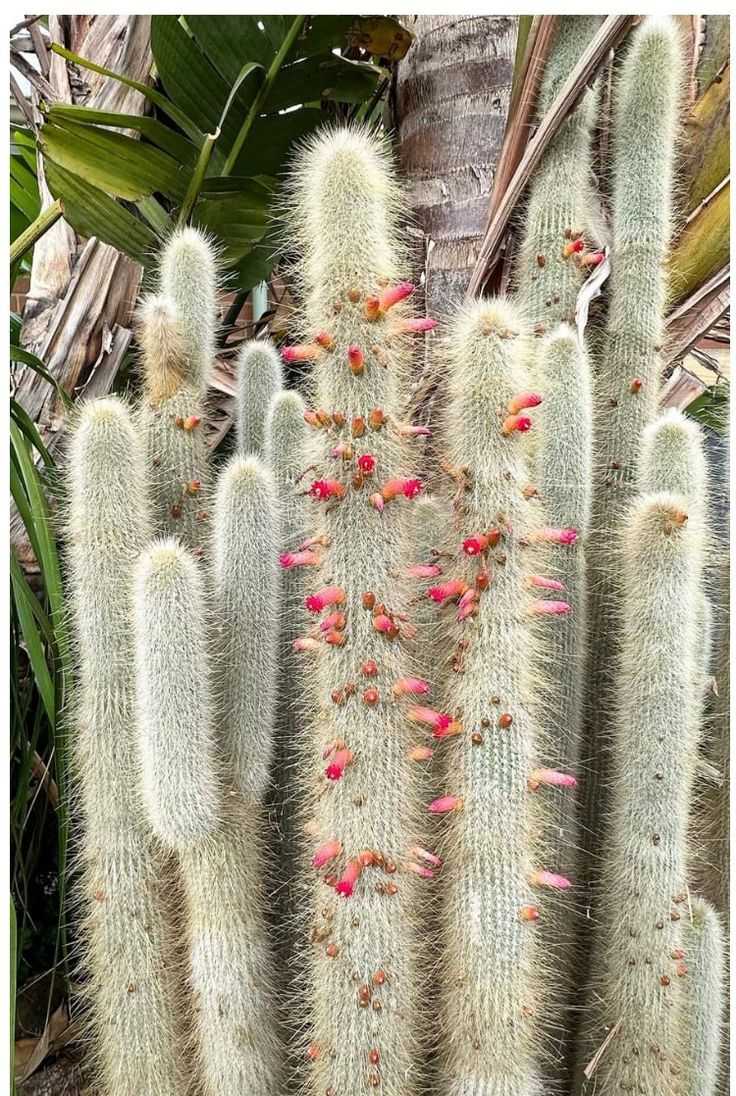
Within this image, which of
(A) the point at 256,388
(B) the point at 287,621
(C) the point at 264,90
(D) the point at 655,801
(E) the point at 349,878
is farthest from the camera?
(C) the point at 264,90

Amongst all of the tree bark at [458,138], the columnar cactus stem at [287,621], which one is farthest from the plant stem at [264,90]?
the columnar cactus stem at [287,621]

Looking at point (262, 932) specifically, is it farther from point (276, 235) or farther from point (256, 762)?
point (276, 235)

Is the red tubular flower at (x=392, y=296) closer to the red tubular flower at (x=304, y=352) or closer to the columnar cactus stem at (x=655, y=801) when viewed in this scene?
the red tubular flower at (x=304, y=352)

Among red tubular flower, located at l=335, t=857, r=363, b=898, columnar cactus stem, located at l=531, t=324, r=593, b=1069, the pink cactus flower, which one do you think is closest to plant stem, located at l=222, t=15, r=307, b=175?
columnar cactus stem, located at l=531, t=324, r=593, b=1069

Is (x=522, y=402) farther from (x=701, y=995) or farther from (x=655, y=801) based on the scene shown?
(x=701, y=995)

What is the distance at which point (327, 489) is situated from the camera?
0.80 meters

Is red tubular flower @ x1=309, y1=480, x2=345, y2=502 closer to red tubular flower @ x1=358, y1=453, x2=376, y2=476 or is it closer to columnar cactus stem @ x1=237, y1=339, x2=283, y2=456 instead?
red tubular flower @ x1=358, y1=453, x2=376, y2=476

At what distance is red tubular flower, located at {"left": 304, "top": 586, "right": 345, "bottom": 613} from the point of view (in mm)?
794

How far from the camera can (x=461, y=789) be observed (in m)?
0.81

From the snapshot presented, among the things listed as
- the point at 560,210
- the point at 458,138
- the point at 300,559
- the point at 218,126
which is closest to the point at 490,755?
the point at 300,559

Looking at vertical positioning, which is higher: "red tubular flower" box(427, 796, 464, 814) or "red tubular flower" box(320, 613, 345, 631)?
"red tubular flower" box(320, 613, 345, 631)

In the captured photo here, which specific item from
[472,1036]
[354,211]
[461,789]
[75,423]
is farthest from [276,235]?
[472,1036]

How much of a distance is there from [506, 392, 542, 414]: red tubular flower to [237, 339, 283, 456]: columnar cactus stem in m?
0.37

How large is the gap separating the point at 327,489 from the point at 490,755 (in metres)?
Result: 0.26
